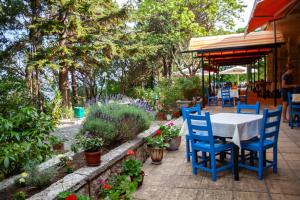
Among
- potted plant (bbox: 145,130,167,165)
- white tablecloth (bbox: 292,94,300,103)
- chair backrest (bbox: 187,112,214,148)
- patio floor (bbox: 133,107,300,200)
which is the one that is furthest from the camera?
white tablecloth (bbox: 292,94,300,103)

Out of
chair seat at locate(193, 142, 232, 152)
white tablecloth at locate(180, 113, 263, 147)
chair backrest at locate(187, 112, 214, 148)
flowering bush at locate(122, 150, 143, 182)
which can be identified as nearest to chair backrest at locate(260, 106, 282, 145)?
white tablecloth at locate(180, 113, 263, 147)

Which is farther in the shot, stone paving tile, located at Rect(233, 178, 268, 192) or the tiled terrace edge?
stone paving tile, located at Rect(233, 178, 268, 192)

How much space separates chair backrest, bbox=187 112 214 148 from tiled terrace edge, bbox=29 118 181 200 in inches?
41.6

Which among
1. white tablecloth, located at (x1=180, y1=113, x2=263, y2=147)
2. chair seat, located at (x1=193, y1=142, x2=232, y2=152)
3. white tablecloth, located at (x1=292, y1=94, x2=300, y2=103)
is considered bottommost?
chair seat, located at (x1=193, y1=142, x2=232, y2=152)

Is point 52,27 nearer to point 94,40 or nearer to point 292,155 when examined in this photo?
point 94,40

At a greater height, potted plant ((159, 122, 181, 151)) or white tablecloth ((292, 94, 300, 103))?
white tablecloth ((292, 94, 300, 103))

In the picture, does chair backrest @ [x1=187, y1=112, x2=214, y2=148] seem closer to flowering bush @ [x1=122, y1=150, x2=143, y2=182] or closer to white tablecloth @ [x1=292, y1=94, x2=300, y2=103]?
flowering bush @ [x1=122, y1=150, x2=143, y2=182]

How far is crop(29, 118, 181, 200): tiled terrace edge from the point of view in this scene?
2.61 metres

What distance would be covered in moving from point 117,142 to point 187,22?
1147 cm

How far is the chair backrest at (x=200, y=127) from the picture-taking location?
3.59m

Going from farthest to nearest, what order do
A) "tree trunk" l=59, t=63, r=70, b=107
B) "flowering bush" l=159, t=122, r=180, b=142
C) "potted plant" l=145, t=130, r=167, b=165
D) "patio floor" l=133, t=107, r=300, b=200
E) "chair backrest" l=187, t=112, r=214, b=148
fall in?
"tree trunk" l=59, t=63, r=70, b=107 → "flowering bush" l=159, t=122, r=180, b=142 → "potted plant" l=145, t=130, r=167, b=165 → "chair backrest" l=187, t=112, r=214, b=148 → "patio floor" l=133, t=107, r=300, b=200

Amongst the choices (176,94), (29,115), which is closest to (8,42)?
(176,94)

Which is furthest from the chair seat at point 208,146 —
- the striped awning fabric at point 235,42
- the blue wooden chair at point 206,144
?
the striped awning fabric at point 235,42

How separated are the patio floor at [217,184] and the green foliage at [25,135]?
1388 millimetres
